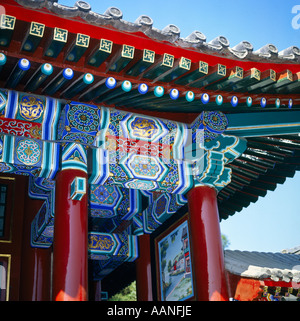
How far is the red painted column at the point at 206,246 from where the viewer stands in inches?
232

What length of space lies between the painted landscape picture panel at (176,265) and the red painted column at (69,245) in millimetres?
1847

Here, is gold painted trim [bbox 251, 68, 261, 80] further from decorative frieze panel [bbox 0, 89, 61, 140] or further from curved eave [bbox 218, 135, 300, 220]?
decorative frieze panel [bbox 0, 89, 61, 140]

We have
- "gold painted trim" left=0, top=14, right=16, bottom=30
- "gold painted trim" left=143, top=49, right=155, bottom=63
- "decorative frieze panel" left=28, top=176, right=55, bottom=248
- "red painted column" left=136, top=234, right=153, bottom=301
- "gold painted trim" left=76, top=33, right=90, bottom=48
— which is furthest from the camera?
"red painted column" left=136, top=234, right=153, bottom=301

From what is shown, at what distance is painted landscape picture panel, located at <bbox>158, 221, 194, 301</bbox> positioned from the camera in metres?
6.65

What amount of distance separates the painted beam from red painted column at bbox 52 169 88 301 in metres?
2.33

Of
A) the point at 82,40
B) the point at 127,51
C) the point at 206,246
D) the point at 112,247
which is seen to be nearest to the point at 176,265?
the point at 206,246

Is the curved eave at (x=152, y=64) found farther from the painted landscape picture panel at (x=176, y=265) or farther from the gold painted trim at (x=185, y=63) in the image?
the painted landscape picture panel at (x=176, y=265)

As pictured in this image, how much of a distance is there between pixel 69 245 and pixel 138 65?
2.14 m

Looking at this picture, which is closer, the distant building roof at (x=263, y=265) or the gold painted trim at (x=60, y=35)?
the gold painted trim at (x=60, y=35)

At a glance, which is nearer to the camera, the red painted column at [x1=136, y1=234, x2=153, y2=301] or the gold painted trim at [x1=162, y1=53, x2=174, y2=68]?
the gold painted trim at [x1=162, y1=53, x2=174, y2=68]

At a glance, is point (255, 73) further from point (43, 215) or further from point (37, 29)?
point (43, 215)

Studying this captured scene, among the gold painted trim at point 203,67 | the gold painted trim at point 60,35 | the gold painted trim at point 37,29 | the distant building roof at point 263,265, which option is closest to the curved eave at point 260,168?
the distant building roof at point 263,265

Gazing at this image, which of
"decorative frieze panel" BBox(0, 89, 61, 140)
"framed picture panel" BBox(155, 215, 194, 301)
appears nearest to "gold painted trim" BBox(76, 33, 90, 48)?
"decorative frieze panel" BBox(0, 89, 61, 140)
